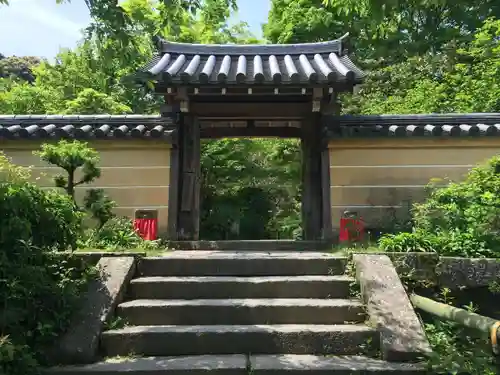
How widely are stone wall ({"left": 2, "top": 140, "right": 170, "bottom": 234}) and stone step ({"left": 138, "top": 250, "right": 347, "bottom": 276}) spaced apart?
284cm

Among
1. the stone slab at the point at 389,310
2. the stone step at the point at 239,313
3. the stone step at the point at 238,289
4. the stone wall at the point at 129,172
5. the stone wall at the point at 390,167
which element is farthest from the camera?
the stone wall at the point at 129,172

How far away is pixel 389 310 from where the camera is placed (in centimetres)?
418

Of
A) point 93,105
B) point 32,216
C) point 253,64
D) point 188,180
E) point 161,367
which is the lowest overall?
point 161,367

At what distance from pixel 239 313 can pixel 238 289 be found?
444mm

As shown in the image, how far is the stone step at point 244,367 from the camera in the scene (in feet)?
11.5

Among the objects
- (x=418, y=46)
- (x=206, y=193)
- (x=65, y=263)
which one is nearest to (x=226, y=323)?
(x=65, y=263)

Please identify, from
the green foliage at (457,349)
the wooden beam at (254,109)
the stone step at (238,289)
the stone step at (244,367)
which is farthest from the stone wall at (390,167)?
the stone step at (244,367)

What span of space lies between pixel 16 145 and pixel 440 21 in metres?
16.0

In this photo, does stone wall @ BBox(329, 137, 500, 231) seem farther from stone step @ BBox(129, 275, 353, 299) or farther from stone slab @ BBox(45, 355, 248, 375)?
stone slab @ BBox(45, 355, 248, 375)

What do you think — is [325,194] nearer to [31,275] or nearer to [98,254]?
[98,254]

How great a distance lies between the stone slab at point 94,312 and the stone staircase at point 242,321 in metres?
0.12

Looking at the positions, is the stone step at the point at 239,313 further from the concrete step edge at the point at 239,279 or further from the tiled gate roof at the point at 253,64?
the tiled gate roof at the point at 253,64

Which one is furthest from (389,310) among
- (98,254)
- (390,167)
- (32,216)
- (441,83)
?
(441,83)

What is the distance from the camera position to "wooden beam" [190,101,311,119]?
7.98m
